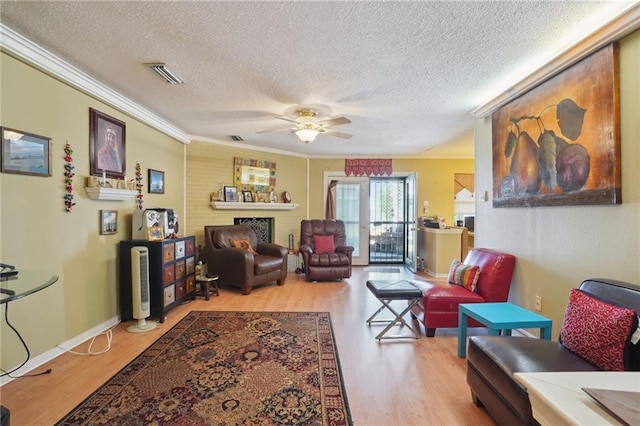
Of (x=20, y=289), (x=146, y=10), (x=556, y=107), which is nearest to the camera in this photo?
(x=20, y=289)

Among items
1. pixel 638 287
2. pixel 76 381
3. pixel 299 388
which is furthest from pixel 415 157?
pixel 76 381

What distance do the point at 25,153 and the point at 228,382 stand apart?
7.38 feet

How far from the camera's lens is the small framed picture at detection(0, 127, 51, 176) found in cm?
199

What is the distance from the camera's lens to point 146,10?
5.67 ft

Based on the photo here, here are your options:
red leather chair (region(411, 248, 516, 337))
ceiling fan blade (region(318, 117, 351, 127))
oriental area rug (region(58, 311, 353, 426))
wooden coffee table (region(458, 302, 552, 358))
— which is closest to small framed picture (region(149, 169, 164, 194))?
oriental area rug (region(58, 311, 353, 426))

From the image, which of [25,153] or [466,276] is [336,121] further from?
[25,153]

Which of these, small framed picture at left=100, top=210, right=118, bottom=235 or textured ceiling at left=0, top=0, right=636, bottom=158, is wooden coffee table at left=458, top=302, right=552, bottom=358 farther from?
small framed picture at left=100, top=210, right=118, bottom=235

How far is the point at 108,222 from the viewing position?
9.66ft

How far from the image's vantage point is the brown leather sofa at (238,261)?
4.10 metres

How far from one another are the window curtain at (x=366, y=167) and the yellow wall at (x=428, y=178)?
150 mm

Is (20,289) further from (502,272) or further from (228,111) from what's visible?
(502,272)

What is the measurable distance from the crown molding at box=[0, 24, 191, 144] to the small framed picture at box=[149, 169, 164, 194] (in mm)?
628

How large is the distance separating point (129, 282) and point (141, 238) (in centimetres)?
48

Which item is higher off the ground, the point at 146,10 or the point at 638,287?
the point at 146,10
